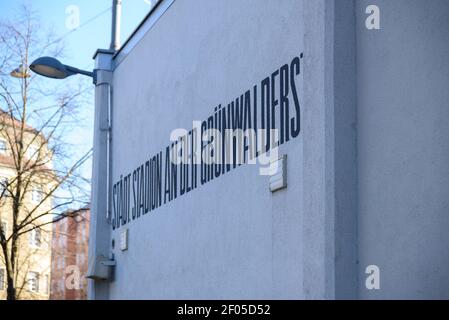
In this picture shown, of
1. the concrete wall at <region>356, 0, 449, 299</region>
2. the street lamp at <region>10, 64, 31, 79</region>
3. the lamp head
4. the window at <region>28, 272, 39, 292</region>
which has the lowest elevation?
the window at <region>28, 272, 39, 292</region>

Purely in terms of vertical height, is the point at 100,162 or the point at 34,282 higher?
the point at 100,162

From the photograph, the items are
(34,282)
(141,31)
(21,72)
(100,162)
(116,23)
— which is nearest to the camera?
(141,31)

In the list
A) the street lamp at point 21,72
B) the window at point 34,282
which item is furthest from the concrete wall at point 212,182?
the window at point 34,282

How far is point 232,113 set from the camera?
26.2ft

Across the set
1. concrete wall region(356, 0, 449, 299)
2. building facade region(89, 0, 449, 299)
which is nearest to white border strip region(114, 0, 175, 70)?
building facade region(89, 0, 449, 299)

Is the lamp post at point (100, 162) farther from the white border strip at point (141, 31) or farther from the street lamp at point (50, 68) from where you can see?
the white border strip at point (141, 31)

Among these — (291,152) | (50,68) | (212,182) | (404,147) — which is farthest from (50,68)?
(404,147)

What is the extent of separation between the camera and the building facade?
16.8 feet

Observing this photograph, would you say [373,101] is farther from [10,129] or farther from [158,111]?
[10,129]

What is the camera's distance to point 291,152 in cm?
661

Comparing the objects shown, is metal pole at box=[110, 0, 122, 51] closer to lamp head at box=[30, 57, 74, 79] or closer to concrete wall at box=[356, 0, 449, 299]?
lamp head at box=[30, 57, 74, 79]

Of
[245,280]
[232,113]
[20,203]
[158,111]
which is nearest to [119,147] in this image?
[158,111]

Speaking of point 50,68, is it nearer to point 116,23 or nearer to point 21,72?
point 116,23
